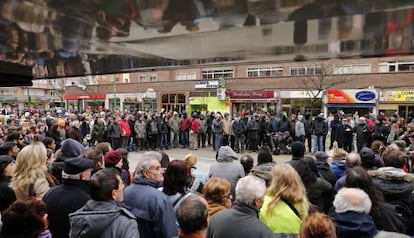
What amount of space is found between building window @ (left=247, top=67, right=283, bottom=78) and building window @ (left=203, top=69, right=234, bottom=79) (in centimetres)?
228

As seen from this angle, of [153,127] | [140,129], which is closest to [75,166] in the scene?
[140,129]

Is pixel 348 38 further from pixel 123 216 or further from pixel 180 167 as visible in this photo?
pixel 123 216

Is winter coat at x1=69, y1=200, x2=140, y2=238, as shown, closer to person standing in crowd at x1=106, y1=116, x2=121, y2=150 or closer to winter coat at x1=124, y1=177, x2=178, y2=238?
winter coat at x1=124, y1=177, x2=178, y2=238

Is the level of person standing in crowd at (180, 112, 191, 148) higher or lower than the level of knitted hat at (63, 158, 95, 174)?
lower

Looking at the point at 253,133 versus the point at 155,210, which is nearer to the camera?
the point at 155,210

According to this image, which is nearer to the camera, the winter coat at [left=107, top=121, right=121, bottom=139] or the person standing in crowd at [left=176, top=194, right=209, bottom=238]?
the person standing in crowd at [left=176, top=194, right=209, bottom=238]

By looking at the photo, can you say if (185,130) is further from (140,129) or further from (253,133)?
(253,133)

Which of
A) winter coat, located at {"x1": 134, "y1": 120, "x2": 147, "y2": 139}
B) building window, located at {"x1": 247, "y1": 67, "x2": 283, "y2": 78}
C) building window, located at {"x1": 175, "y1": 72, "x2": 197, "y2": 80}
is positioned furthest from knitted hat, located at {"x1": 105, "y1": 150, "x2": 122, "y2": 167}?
building window, located at {"x1": 175, "y1": 72, "x2": 197, "y2": 80}

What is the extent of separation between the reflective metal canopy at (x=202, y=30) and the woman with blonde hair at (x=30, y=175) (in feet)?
3.87

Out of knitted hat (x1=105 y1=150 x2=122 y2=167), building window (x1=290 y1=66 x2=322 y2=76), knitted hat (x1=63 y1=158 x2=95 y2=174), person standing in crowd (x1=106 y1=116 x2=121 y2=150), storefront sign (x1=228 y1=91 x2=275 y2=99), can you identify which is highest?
building window (x1=290 y1=66 x2=322 y2=76)

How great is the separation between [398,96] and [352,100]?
139 inches

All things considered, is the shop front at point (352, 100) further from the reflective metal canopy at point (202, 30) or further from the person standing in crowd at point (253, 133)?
the reflective metal canopy at point (202, 30)

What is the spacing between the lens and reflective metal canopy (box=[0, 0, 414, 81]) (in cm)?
238

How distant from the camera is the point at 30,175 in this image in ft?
12.6
